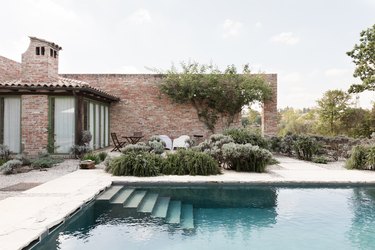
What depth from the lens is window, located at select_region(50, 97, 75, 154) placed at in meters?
11.2

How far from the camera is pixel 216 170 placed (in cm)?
816

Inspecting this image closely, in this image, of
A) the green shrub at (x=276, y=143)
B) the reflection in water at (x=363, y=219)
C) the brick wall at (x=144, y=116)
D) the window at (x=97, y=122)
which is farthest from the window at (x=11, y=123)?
the reflection in water at (x=363, y=219)

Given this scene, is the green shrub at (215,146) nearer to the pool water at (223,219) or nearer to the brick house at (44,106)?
the pool water at (223,219)

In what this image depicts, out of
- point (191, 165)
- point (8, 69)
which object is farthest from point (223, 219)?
point (8, 69)

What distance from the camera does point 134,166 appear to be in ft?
25.8

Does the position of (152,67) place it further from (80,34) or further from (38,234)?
(38,234)

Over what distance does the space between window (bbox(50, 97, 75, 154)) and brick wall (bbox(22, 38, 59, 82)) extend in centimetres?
118

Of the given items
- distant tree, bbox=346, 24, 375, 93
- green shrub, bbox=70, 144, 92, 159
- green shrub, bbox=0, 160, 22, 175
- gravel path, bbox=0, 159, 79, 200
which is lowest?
gravel path, bbox=0, 159, 79, 200

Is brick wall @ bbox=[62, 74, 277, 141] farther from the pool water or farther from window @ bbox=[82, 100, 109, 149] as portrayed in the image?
the pool water

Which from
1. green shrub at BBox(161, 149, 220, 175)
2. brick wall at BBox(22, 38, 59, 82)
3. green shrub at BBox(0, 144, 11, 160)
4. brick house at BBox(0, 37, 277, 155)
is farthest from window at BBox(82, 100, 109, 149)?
green shrub at BBox(161, 149, 220, 175)

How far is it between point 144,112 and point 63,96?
5409 millimetres

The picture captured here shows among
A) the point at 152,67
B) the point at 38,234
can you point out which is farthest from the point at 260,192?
the point at 152,67

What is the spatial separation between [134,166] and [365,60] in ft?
43.0

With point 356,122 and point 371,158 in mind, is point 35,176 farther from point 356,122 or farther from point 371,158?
point 356,122
